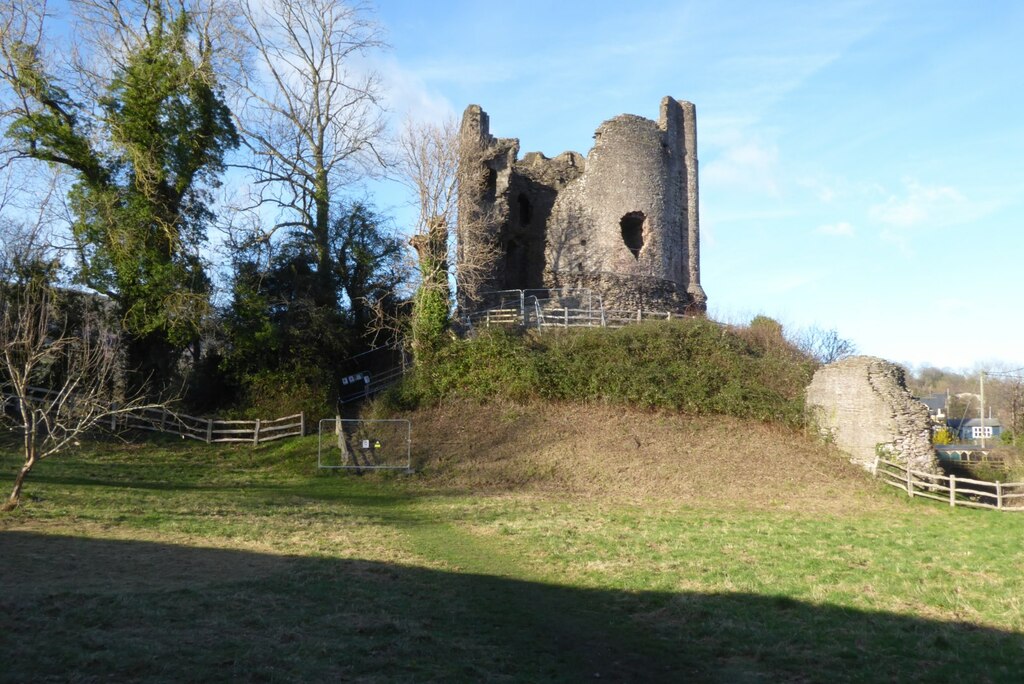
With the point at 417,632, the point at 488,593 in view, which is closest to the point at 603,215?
the point at 488,593

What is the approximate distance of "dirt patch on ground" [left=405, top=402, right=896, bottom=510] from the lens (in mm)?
17859

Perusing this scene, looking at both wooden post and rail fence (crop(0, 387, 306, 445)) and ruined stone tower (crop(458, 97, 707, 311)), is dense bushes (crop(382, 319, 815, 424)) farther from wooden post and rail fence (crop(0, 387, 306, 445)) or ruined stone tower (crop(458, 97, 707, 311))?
ruined stone tower (crop(458, 97, 707, 311))

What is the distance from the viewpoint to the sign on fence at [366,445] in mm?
19547

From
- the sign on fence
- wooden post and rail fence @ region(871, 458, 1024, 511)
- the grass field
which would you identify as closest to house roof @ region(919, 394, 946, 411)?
wooden post and rail fence @ region(871, 458, 1024, 511)

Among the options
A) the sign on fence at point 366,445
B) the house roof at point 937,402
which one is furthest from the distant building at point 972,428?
the sign on fence at point 366,445

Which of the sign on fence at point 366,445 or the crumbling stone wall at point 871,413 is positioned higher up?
the crumbling stone wall at point 871,413

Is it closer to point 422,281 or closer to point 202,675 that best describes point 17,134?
point 422,281

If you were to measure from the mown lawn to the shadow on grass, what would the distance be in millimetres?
28

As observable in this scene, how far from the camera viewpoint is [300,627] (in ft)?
23.2

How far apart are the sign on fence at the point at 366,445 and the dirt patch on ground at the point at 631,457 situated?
376 mm

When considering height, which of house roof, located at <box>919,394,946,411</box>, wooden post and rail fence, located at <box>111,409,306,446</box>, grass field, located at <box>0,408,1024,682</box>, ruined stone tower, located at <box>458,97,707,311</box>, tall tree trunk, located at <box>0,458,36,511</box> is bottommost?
grass field, located at <box>0,408,1024,682</box>

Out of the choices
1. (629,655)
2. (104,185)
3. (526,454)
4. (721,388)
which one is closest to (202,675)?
(629,655)

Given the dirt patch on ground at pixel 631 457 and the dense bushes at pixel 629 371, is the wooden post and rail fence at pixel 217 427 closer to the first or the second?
the dense bushes at pixel 629 371

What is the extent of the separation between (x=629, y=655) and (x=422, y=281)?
1893 centimetres
